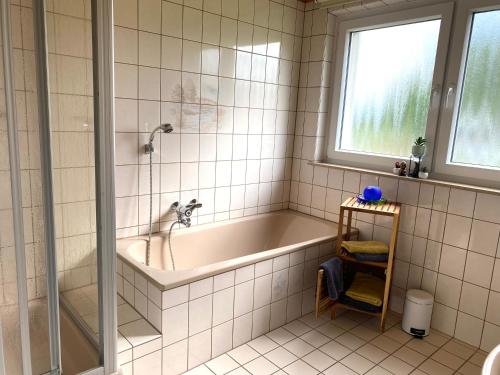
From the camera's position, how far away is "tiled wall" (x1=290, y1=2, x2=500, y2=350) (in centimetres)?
210

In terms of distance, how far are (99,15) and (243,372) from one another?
1.67 metres

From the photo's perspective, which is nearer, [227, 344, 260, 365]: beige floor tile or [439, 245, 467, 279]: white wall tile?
[227, 344, 260, 365]: beige floor tile

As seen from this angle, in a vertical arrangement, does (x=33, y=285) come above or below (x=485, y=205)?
below

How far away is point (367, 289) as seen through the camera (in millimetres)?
2326

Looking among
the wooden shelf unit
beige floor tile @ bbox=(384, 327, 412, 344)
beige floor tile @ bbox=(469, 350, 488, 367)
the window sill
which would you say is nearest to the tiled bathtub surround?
the wooden shelf unit

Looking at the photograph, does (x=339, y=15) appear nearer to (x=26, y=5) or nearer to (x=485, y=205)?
(x=485, y=205)

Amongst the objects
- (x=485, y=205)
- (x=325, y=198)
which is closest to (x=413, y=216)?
(x=485, y=205)

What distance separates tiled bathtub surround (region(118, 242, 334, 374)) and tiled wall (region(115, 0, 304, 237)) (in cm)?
65

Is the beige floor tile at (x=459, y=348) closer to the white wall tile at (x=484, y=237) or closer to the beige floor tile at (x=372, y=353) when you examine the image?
the beige floor tile at (x=372, y=353)

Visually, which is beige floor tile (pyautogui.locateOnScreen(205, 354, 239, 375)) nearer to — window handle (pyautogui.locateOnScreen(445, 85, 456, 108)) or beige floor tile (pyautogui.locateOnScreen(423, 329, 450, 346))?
beige floor tile (pyautogui.locateOnScreen(423, 329, 450, 346))

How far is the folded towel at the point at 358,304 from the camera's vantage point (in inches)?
88.6

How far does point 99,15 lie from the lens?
1158mm

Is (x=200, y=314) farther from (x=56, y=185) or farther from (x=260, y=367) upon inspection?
(x=56, y=185)

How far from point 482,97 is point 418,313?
1.32 m
